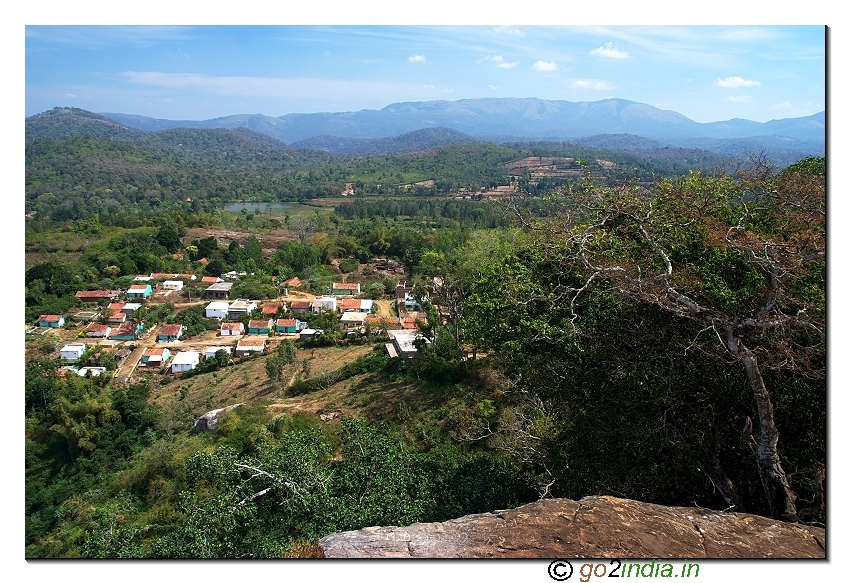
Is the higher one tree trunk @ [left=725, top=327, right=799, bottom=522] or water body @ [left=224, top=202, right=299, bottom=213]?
water body @ [left=224, top=202, right=299, bottom=213]

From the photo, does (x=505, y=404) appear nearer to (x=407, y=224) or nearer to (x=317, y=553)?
(x=317, y=553)

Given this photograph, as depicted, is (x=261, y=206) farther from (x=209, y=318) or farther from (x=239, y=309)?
(x=239, y=309)

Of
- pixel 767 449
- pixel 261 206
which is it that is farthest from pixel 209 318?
pixel 261 206

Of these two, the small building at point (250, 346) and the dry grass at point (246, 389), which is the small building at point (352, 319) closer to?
the small building at point (250, 346)

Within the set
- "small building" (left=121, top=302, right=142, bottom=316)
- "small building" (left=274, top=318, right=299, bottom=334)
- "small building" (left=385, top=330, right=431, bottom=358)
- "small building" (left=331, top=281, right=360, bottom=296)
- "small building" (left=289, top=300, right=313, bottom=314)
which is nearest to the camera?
"small building" (left=385, top=330, right=431, bottom=358)

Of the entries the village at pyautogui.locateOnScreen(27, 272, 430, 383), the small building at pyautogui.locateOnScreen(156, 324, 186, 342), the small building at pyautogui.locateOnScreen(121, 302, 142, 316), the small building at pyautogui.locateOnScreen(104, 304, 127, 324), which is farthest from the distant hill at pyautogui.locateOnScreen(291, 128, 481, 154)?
the small building at pyautogui.locateOnScreen(156, 324, 186, 342)

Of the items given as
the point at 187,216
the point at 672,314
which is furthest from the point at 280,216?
the point at 672,314

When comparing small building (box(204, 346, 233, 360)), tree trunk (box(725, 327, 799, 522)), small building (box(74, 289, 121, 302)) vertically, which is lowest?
small building (box(204, 346, 233, 360))
